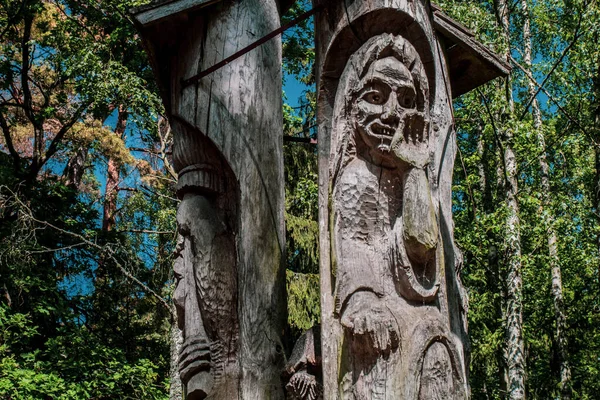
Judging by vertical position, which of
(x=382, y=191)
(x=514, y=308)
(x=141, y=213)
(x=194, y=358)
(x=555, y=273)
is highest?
(x=141, y=213)

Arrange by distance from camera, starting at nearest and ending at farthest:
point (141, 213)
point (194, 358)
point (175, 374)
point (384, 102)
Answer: point (384, 102), point (194, 358), point (175, 374), point (141, 213)

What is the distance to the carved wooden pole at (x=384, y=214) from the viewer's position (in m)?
3.01

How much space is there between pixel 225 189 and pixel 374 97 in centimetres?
152

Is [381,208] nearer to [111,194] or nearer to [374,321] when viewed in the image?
[374,321]

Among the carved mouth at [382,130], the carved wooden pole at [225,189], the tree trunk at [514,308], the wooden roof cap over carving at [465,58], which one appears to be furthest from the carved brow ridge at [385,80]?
the tree trunk at [514,308]

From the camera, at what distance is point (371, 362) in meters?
3.01

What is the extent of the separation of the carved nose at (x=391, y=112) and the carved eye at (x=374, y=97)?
0.13 feet

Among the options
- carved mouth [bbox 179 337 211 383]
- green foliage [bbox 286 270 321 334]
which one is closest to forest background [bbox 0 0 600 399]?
green foliage [bbox 286 270 321 334]

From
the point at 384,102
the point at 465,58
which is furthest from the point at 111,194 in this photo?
the point at 384,102

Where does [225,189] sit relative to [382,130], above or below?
above

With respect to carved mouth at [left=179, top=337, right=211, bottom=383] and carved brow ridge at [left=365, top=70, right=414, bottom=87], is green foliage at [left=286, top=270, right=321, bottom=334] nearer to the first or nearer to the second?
carved mouth at [left=179, top=337, right=211, bottom=383]

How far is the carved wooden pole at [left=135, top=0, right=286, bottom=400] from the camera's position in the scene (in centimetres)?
420

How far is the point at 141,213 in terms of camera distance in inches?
576

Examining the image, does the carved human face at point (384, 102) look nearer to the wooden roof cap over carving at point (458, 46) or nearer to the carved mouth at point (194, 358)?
the wooden roof cap over carving at point (458, 46)
